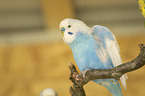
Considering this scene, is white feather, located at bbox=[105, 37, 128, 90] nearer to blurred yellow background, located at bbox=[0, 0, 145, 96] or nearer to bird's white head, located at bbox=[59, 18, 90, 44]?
bird's white head, located at bbox=[59, 18, 90, 44]

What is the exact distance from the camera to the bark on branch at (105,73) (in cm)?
89

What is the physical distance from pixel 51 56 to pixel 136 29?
1.38 meters

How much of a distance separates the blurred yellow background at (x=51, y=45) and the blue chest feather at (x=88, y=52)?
7.10ft

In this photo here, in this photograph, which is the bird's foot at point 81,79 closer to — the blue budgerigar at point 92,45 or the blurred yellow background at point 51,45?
the blue budgerigar at point 92,45

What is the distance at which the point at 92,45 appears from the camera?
1.05 m

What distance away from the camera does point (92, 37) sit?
3.45 feet

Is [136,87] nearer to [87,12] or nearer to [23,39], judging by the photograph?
[87,12]

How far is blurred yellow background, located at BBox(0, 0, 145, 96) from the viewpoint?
324 cm

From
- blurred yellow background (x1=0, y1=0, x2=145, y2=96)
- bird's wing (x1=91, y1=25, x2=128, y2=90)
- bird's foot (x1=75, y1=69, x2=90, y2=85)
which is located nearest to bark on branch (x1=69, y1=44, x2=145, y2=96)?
bird's foot (x1=75, y1=69, x2=90, y2=85)

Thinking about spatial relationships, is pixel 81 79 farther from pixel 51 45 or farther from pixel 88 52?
pixel 51 45

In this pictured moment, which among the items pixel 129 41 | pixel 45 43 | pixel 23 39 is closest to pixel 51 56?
pixel 45 43

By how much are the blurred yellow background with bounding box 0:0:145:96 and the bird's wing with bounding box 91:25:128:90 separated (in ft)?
7.04

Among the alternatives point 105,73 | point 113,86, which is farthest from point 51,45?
point 105,73

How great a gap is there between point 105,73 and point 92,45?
16 cm
